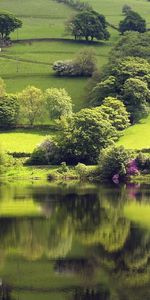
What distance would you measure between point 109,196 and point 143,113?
45475 millimetres

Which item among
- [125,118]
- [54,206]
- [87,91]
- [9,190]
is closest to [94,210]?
[54,206]

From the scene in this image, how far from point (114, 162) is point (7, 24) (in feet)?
269

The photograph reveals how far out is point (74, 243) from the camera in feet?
217

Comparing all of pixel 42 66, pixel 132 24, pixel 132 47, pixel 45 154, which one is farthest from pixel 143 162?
pixel 132 24

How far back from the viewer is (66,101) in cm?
13238

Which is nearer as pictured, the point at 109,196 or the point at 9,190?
the point at 109,196

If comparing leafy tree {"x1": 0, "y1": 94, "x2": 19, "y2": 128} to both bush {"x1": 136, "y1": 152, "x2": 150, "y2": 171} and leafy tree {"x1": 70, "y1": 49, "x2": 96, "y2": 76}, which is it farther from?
bush {"x1": 136, "y1": 152, "x2": 150, "y2": 171}

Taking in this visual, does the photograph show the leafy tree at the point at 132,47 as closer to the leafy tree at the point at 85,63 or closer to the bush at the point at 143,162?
the leafy tree at the point at 85,63

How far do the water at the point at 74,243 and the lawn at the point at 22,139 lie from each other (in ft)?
68.6

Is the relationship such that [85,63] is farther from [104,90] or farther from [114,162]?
[114,162]

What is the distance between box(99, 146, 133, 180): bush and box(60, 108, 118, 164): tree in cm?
599

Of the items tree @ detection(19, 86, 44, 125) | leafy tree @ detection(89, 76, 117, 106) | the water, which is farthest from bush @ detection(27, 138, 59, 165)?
leafy tree @ detection(89, 76, 117, 106)

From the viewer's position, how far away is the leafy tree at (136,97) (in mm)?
131750

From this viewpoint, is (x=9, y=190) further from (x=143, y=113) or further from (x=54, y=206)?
(x=143, y=113)
